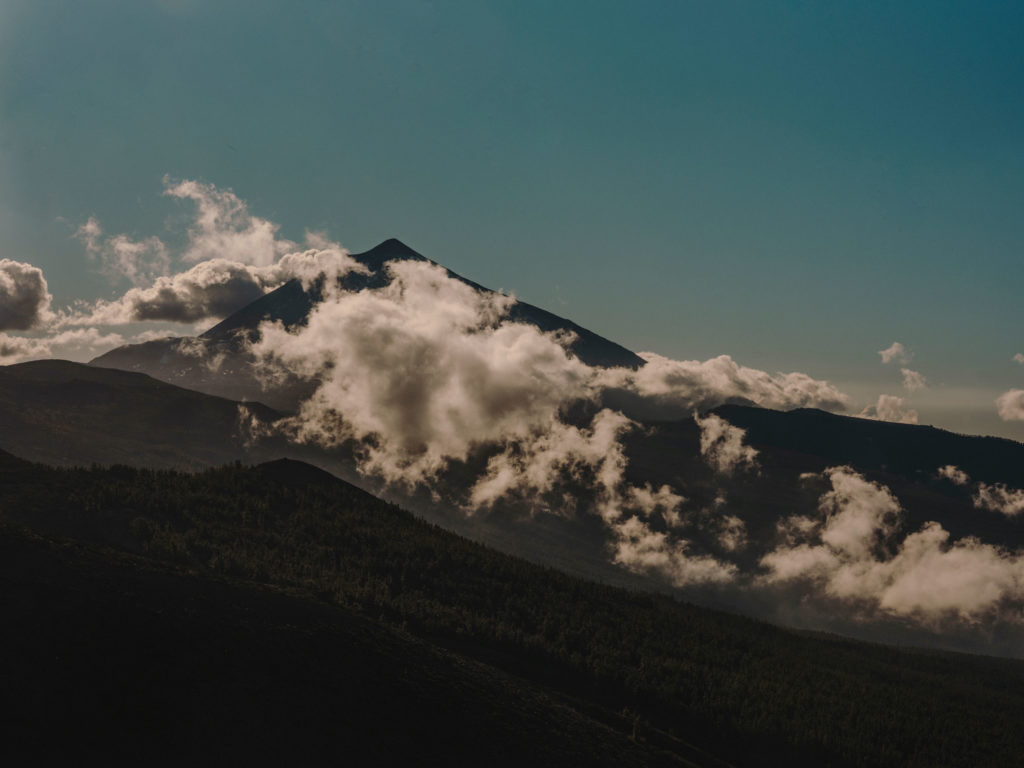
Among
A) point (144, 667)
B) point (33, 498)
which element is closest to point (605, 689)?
point (144, 667)

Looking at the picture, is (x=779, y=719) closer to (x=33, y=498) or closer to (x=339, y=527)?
(x=339, y=527)

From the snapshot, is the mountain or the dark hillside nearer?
the dark hillside

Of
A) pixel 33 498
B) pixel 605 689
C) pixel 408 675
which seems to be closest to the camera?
pixel 408 675

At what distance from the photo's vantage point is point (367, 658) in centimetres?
5088

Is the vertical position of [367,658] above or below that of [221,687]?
above

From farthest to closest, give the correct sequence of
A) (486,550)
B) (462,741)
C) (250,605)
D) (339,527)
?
(486,550), (339,527), (250,605), (462,741)

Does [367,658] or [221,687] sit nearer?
[221,687]

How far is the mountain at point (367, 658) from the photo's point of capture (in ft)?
125

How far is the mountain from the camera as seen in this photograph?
1506 inches

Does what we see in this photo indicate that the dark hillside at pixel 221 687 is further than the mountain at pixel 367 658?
No

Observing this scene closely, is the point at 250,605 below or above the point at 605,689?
above

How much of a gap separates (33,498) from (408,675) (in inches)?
3006

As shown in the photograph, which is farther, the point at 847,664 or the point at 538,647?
the point at 847,664

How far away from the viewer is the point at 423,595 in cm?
10800
